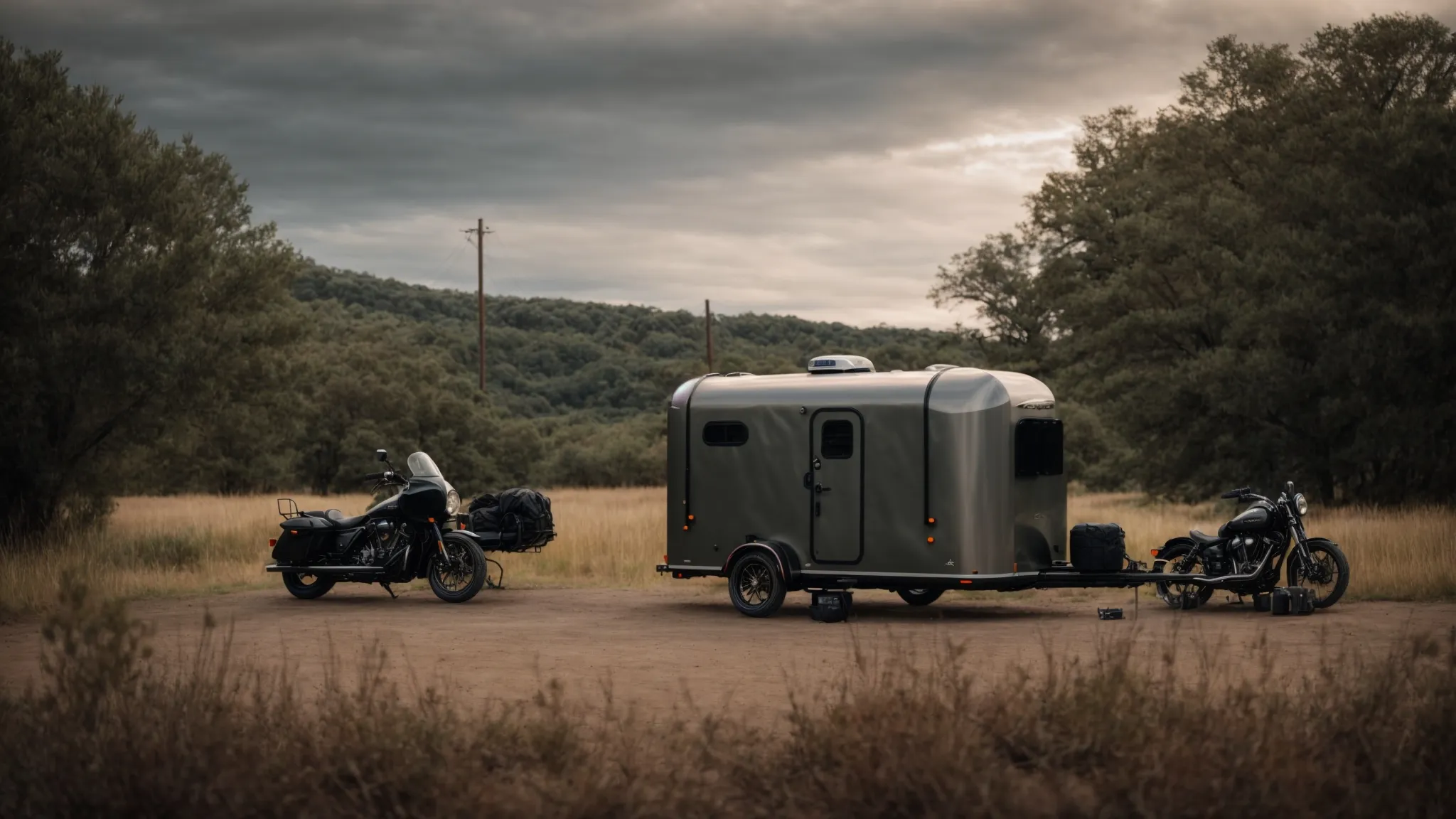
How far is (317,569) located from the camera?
56.3 ft

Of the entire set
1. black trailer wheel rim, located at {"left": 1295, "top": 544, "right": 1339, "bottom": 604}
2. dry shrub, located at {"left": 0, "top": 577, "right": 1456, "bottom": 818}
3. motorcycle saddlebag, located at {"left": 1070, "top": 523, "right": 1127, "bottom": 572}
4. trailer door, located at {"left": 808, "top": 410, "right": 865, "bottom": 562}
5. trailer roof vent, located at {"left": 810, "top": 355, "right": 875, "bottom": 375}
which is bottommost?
dry shrub, located at {"left": 0, "top": 577, "right": 1456, "bottom": 818}

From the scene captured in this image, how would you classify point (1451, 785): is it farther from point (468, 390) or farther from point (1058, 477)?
point (468, 390)

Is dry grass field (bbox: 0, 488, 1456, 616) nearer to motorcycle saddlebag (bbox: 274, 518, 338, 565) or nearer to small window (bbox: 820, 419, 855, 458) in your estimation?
motorcycle saddlebag (bbox: 274, 518, 338, 565)

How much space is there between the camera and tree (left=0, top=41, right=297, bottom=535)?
2239cm

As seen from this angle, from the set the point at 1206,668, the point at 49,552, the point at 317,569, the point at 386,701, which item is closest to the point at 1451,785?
the point at 1206,668

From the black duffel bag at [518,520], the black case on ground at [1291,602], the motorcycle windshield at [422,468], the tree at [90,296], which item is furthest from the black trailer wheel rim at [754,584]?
the tree at [90,296]

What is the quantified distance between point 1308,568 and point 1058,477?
246 centimetres

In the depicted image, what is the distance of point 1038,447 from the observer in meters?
14.9

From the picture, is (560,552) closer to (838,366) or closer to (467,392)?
(838,366)

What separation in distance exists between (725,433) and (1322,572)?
5.89m

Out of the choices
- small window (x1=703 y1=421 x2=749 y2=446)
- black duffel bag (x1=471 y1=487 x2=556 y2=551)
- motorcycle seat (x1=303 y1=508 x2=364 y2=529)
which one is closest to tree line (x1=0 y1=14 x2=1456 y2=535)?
motorcycle seat (x1=303 y1=508 x2=364 y2=529)

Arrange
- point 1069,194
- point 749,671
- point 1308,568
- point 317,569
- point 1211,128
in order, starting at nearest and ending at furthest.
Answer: point 749,671, point 1308,568, point 317,569, point 1211,128, point 1069,194

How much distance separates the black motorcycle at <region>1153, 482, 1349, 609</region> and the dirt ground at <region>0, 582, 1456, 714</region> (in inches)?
10.6

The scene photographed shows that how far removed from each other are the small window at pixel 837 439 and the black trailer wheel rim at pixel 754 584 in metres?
1.34
